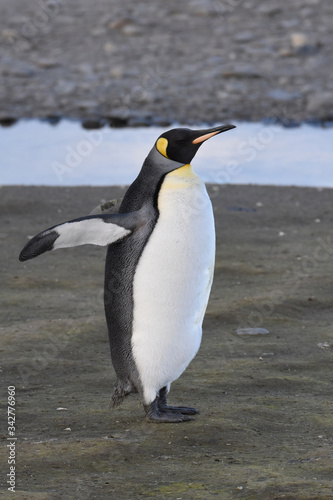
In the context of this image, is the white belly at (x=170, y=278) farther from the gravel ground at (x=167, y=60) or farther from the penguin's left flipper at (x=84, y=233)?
the gravel ground at (x=167, y=60)

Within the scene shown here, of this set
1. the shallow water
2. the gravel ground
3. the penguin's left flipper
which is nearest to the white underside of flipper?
the penguin's left flipper

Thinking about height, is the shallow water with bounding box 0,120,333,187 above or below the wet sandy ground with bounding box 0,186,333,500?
below

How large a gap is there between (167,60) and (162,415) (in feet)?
50.1

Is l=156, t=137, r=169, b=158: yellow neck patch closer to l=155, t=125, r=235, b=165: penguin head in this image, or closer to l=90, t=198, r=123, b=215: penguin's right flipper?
l=155, t=125, r=235, b=165: penguin head

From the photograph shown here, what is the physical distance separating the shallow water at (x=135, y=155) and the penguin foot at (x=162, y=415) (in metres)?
5.64

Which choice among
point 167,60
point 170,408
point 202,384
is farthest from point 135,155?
point 170,408

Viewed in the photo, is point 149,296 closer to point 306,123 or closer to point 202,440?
point 202,440

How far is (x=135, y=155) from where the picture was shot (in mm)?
10805

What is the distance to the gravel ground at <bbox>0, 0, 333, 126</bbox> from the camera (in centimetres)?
1462

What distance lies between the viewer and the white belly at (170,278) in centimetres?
319

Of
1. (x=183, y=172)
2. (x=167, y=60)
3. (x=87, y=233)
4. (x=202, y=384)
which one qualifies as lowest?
(x=167, y=60)

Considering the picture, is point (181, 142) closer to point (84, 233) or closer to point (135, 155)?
point (84, 233)

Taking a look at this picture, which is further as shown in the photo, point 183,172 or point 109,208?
point 109,208

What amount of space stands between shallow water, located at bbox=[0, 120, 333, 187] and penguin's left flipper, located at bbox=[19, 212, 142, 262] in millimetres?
5616
